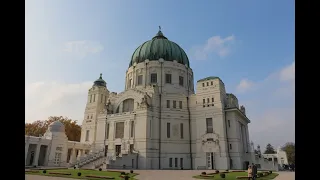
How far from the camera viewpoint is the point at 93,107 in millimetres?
62156

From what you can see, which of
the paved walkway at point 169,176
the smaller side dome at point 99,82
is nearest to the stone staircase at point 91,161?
the paved walkway at point 169,176

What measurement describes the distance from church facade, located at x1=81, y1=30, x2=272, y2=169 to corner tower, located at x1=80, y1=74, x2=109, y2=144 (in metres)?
0.37

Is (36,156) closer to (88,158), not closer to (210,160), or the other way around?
(88,158)

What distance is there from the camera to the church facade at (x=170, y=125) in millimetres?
46125

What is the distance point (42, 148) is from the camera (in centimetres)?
4881

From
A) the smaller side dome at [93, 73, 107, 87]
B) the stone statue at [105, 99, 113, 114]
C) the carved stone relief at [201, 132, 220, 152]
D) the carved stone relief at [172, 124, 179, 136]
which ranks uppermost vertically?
the smaller side dome at [93, 73, 107, 87]

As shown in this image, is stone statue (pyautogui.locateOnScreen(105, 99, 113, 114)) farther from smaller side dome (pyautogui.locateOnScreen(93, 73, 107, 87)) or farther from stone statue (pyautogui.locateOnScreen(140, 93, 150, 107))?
smaller side dome (pyautogui.locateOnScreen(93, 73, 107, 87))

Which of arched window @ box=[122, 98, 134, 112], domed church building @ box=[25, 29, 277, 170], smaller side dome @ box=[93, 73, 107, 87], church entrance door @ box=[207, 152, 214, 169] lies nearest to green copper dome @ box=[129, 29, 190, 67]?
domed church building @ box=[25, 29, 277, 170]

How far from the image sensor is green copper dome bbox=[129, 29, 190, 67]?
60.0 metres

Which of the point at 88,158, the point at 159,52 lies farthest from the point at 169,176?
the point at 159,52

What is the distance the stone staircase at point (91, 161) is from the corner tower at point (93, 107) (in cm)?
947
